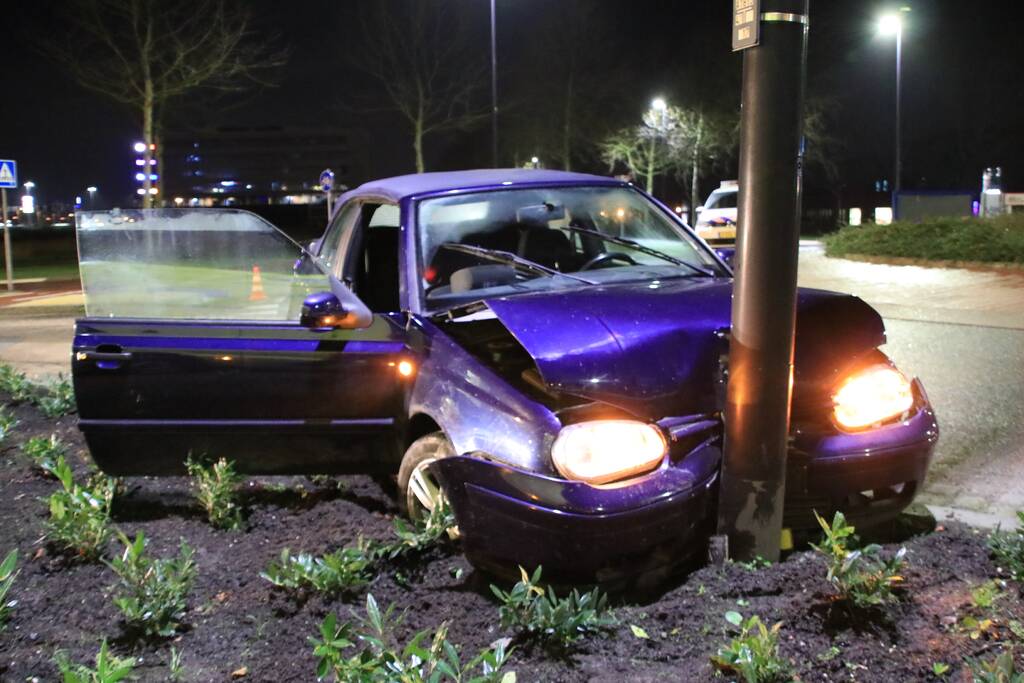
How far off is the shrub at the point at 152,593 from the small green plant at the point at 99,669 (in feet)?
0.49

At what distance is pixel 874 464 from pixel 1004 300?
11.3 meters

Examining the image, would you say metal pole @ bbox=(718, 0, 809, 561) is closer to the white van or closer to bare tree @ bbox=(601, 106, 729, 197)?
the white van

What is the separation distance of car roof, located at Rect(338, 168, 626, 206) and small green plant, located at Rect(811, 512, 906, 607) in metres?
2.51

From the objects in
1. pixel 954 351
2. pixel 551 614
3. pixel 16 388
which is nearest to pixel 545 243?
pixel 551 614

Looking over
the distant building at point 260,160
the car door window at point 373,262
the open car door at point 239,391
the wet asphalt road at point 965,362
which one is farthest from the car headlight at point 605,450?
the distant building at point 260,160

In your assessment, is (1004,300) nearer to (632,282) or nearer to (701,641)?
(632,282)

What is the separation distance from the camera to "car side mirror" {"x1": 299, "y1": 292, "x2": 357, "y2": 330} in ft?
13.7

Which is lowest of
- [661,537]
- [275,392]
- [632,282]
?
[661,537]

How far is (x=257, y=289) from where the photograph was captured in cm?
572

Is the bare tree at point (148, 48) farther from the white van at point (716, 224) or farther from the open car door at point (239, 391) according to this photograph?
the open car door at point (239, 391)

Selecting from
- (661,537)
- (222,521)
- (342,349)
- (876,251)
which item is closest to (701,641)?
(661,537)

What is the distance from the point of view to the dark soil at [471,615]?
2.89 meters

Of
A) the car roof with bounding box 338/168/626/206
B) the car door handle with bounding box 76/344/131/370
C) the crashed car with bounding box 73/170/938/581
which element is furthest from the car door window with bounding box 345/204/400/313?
the car door handle with bounding box 76/344/131/370

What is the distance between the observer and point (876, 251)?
69.3ft
